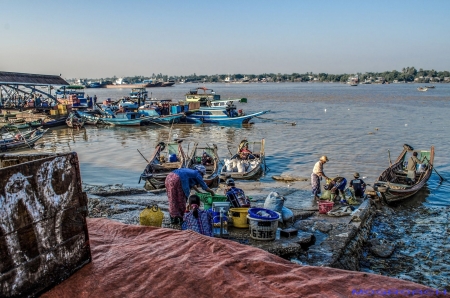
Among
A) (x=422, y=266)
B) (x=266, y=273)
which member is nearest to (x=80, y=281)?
(x=266, y=273)

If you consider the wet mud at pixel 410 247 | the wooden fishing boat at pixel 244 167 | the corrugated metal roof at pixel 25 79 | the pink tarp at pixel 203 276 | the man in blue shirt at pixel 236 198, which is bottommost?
the wet mud at pixel 410 247

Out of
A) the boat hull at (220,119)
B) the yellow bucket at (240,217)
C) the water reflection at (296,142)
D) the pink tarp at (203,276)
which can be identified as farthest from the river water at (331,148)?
the pink tarp at (203,276)

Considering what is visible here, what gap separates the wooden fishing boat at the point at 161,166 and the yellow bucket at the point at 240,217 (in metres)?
6.00

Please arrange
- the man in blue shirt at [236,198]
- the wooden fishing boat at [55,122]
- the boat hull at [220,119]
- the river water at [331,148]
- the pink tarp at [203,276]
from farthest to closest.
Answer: the boat hull at [220,119], the wooden fishing boat at [55,122], the river water at [331,148], the man in blue shirt at [236,198], the pink tarp at [203,276]

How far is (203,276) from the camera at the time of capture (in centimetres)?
330

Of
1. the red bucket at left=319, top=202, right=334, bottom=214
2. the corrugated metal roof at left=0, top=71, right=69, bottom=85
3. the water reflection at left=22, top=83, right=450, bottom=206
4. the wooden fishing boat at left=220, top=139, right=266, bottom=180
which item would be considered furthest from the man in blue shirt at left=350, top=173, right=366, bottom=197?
the corrugated metal roof at left=0, top=71, right=69, bottom=85

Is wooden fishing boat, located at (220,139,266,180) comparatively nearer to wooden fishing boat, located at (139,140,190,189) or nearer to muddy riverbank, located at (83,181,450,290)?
wooden fishing boat, located at (139,140,190,189)

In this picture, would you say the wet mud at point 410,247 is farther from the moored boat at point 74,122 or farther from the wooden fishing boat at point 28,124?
the moored boat at point 74,122

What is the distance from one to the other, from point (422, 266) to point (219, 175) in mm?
7529

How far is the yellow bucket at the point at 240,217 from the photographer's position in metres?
6.31

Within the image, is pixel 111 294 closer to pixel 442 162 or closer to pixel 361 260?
pixel 361 260

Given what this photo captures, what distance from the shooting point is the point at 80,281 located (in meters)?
3.28

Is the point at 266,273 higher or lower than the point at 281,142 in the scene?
higher

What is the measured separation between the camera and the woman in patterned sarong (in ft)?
20.8
